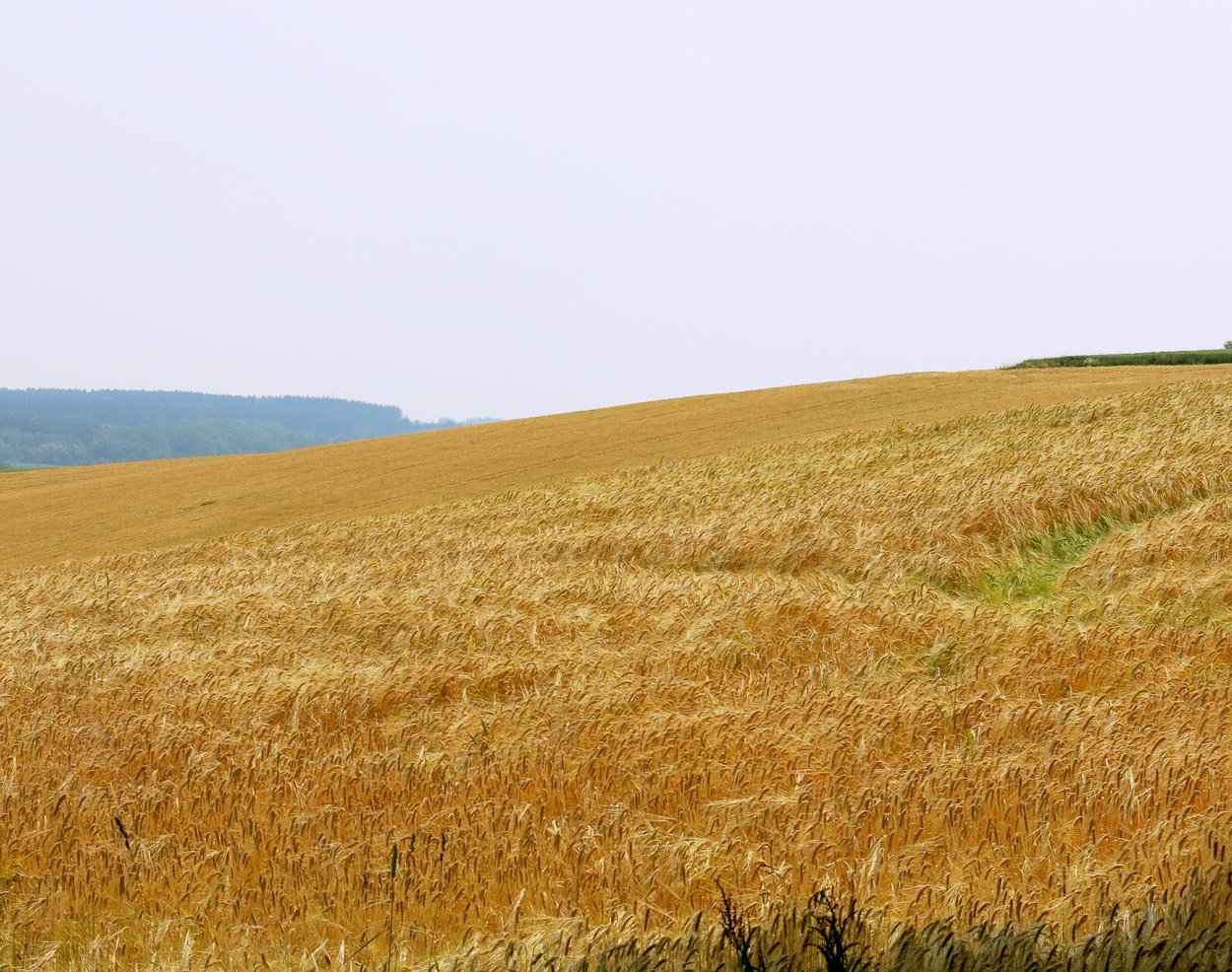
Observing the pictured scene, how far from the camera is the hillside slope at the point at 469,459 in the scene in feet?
86.8

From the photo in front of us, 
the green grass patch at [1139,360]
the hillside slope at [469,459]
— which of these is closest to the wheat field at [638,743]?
the hillside slope at [469,459]

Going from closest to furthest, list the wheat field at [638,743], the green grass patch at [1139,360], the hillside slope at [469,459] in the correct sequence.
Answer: the wheat field at [638,743]
the hillside slope at [469,459]
the green grass patch at [1139,360]

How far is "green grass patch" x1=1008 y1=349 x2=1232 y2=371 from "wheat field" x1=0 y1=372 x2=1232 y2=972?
27.0 meters

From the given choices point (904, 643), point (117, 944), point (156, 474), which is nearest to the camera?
point (117, 944)

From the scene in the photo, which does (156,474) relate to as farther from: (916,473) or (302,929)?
(302,929)

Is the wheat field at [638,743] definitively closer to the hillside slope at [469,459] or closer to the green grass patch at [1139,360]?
the hillside slope at [469,459]

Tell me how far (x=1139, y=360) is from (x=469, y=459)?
997 inches

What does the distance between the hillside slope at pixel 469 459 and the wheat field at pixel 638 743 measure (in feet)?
39.6

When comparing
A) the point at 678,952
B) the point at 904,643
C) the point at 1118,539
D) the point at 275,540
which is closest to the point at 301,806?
the point at 678,952

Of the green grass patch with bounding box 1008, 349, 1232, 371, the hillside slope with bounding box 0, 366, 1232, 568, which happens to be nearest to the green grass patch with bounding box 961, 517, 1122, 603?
the hillside slope with bounding box 0, 366, 1232, 568

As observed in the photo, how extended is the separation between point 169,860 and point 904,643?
5984 mm

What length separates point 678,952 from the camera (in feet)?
12.7

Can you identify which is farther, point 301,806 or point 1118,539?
point 1118,539

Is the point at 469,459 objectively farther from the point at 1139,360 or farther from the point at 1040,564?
the point at 1139,360
